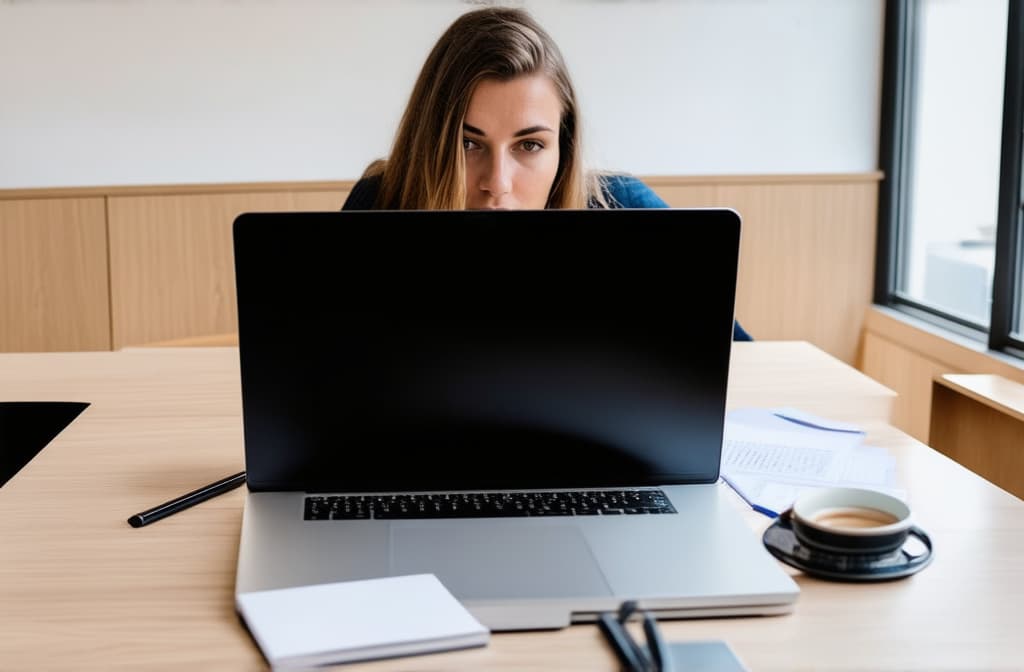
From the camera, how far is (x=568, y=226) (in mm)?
1032

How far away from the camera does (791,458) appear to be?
128 cm

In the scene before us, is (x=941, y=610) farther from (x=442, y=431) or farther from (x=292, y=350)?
(x=292, y=350)

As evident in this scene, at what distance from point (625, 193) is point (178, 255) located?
1.77m

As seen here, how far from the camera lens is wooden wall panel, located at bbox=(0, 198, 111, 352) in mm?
3387

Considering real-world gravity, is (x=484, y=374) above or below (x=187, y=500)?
above

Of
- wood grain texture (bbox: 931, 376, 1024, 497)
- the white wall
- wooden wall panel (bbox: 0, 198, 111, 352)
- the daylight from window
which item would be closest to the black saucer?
wood grain texture (bbox: 931, 376, 1024, 497)

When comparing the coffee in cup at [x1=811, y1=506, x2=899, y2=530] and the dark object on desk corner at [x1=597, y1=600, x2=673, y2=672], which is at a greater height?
the coffee in cup at [x1=811, y1=506, x2=899, y2=530]

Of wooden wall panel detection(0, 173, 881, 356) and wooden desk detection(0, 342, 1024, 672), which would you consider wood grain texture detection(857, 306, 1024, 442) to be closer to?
wooden wall panel detection(0, 173, 881, 356)

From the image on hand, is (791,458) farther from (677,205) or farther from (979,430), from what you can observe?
(677,205)

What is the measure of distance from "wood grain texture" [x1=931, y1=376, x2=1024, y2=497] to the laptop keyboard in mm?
1369

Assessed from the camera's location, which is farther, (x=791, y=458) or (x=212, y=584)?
(x=791, y=458)

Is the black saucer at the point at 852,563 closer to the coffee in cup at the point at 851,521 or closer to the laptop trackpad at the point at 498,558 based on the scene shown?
the coffee in cup at the point at 851,521

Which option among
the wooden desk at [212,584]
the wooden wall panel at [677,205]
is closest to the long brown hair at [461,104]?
the wooden desk at [212,584]

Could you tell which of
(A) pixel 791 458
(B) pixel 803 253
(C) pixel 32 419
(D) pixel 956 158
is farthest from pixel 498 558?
(B) pixel 803 253
